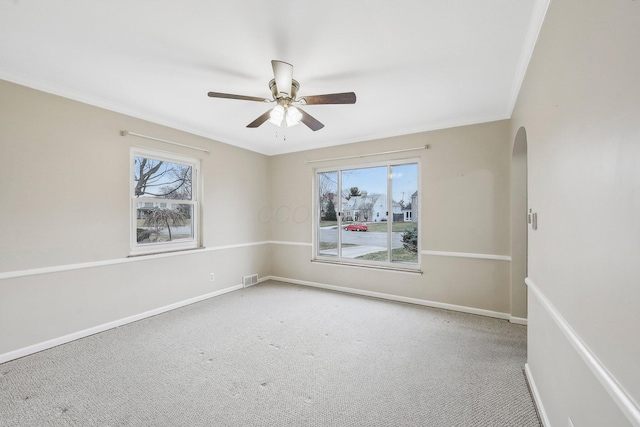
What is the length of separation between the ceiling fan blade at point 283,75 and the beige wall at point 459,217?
2.33 metres

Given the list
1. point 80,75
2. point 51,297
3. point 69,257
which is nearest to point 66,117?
point 80,75

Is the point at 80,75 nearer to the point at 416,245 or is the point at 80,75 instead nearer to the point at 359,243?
the point at 359,243

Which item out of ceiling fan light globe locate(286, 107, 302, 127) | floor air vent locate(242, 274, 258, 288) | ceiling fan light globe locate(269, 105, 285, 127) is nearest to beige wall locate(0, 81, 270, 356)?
floor air vent locate(242, 274, 258, 288)

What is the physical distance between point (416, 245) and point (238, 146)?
3.31 meters

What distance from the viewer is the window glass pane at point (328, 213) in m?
4.77

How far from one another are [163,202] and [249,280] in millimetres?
1961

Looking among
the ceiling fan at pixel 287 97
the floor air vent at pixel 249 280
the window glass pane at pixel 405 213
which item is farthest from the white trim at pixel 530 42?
the floor air vent at pixel 249 280

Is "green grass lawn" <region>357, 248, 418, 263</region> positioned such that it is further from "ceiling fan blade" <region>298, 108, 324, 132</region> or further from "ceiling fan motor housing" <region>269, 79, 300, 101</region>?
"ceiling fan motor housing" <region>269, 79, 300, 101</region>

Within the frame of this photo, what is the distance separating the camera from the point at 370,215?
4.43m

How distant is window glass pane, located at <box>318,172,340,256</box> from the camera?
477 cm

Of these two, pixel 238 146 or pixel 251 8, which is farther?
pixel 238 146

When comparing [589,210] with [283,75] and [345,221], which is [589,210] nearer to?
[283,75]

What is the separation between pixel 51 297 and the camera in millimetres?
2621

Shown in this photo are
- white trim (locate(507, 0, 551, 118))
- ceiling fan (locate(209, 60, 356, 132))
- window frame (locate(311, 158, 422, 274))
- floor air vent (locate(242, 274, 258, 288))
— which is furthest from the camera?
floor air vent (locate(242, 274, 258, 288))
